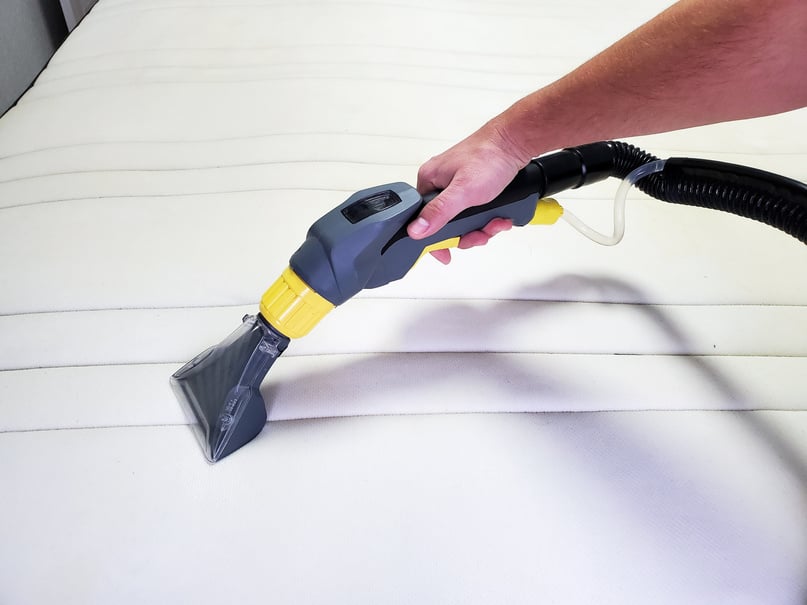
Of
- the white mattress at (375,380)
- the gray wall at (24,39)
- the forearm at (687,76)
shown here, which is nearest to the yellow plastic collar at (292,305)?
the white mattress at (375,380)

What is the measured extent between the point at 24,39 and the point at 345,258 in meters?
2.02

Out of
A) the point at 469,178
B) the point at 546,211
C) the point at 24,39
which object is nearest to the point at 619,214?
the point at 546,211

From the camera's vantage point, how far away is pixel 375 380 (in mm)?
772

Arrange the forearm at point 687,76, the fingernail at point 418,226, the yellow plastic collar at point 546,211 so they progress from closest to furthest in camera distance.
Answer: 1. the forearm at point 687,76
2. the fingernail at point 418,226
3. the yellow plastic collar at point 546,211

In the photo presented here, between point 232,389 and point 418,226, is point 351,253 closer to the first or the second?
Answer: point 418,226

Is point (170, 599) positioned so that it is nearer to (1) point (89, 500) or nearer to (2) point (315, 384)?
(1) point (89, 500)

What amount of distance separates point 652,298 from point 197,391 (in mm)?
652

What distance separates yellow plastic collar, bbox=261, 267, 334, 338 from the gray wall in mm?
1686

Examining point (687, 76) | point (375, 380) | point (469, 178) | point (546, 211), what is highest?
point (687, 76)

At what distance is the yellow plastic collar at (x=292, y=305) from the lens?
666 millimetres

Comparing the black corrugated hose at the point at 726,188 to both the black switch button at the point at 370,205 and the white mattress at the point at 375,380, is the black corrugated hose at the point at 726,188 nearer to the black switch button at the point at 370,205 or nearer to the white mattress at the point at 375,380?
the white mattress at the point at 375,380

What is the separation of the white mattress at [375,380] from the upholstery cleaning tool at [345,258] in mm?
46

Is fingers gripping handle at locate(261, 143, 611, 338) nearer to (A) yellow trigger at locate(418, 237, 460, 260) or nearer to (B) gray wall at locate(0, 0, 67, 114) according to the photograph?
(A) yellow trigger at locate(418, 237, 460, 260)

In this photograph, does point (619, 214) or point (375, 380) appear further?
point (619, 214)
